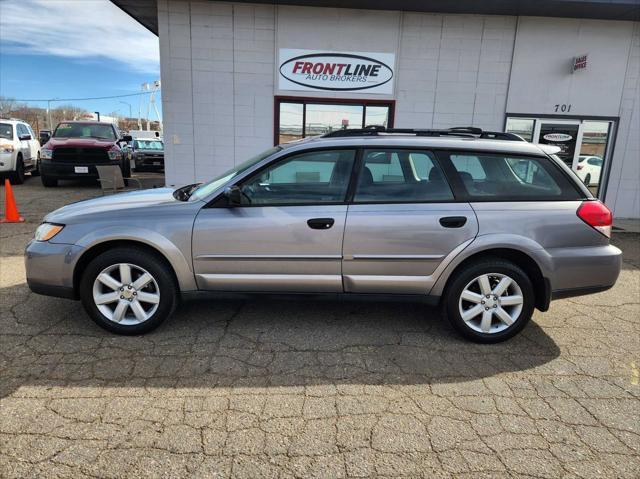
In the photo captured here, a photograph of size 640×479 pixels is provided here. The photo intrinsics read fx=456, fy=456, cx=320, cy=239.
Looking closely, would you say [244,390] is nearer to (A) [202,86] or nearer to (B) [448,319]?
(B) [448,319]

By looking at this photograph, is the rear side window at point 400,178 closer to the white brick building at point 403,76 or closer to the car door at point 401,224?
the car door at point 401,224

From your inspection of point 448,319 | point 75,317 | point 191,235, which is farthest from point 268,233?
point 75,317

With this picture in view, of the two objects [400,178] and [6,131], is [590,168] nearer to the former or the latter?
[400,178]

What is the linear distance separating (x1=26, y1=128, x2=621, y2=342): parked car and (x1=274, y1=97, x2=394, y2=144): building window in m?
6.41

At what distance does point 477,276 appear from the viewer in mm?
3627

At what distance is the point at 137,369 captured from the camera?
3207mm

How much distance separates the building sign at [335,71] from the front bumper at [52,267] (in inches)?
275

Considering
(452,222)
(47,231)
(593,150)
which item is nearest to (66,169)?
(47,231)

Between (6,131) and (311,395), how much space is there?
1453cm

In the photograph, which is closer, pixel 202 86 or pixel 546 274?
pixel 546 274

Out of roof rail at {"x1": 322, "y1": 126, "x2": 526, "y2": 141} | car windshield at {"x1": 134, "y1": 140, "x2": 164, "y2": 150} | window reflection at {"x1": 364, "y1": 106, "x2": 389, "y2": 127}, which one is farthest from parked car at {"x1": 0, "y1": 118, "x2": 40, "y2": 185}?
roof rail at {"x1": 322, "y1": 126, "x2": 526, "y2": 141}

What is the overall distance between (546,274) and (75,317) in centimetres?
401

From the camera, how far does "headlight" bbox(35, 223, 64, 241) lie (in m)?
3.63

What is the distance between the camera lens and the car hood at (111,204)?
145 inches
